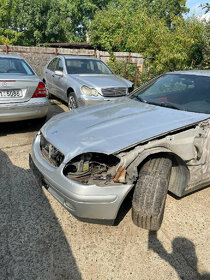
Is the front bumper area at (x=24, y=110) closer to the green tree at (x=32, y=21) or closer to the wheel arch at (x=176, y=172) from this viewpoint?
the wheel arch at (x=176, y=172)

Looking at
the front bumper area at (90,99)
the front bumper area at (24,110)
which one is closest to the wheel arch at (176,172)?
the front bumper area at (24,110)

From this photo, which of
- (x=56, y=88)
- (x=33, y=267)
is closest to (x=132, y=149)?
(x=33, y=267)

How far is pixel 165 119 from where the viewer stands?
2420 mm

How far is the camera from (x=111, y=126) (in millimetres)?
2412

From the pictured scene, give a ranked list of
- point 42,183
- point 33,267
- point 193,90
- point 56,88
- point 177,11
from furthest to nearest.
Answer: point 177,11
point 56,88
point 193,90
point 42,183
point 33,267

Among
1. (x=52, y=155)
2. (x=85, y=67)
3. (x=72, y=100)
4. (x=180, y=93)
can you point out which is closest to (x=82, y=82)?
(x=72, y=100)

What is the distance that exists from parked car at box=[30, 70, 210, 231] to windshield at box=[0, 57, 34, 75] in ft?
9.05

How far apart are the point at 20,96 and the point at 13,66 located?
1.13m

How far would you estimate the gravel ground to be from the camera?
6.10 ft

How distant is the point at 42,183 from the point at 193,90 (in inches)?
91.0

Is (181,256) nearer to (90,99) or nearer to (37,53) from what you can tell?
(90,99)

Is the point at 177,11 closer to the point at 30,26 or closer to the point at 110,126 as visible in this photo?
the point at 30,26

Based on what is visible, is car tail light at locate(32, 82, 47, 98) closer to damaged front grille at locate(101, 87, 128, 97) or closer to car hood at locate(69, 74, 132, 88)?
car hood at locate(69, 74, 132, 88)

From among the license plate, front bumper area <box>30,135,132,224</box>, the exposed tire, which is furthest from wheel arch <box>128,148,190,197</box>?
the exposed tire
